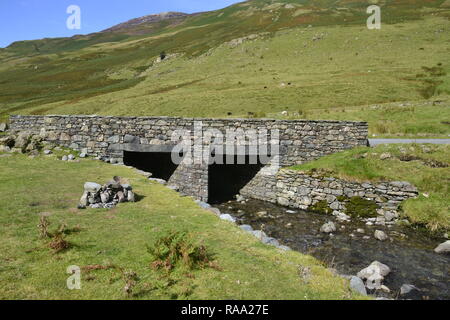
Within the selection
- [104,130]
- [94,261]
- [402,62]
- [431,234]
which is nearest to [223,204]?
[104,130]

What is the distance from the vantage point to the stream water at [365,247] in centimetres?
1165

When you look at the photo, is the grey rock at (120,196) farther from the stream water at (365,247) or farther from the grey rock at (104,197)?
the stream water at (365,247)

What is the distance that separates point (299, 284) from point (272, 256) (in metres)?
1.58

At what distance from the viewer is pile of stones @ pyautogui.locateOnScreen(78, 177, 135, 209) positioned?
40.7 ft

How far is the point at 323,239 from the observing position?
15.9 m

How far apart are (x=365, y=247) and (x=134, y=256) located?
11571mm

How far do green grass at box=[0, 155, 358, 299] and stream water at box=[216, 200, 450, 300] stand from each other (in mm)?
2960

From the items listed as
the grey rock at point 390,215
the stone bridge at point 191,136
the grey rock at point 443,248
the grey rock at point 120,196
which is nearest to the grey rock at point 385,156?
the stone bridge at point 191,136

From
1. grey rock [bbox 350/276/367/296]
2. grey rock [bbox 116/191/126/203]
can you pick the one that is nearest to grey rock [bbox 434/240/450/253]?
grey rock [bbox 350/276/367/296]

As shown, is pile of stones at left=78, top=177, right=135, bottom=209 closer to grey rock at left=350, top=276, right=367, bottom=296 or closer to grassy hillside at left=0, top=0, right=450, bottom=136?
grey rock at left=350, top=276, right=367, bottom=296

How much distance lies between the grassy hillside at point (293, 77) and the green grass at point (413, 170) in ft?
24.5

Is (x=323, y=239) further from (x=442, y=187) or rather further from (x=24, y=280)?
(x=24, y=280)

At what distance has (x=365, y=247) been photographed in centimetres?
1472

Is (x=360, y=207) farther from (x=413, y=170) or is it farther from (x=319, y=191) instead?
(x=413, y=170)
